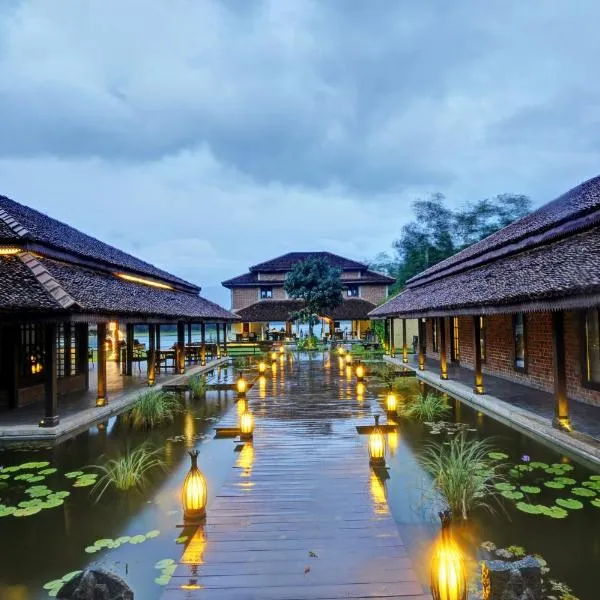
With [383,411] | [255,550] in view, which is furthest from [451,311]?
[255,550]

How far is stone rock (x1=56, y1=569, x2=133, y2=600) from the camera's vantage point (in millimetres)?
2873

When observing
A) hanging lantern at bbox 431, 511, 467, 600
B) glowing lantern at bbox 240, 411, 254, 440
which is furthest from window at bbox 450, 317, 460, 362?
hanging lantern at bbox 431, 511, 467, 600

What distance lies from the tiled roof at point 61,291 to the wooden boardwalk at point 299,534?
458cm

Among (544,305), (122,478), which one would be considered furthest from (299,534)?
(544,305)

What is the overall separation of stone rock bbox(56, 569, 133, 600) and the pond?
0.83 m

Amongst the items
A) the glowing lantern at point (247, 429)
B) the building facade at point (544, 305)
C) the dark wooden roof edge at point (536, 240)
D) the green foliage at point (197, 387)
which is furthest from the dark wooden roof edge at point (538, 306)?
the green foliage at point (197, 387)

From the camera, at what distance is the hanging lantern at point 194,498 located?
463 centimetres

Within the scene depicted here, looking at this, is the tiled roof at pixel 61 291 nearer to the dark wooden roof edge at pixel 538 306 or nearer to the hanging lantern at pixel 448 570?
the hanging lantern at pixel 448 570

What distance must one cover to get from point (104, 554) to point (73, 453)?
3748 millimetres

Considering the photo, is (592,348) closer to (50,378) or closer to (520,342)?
(520,342)

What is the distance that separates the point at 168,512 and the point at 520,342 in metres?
10.9

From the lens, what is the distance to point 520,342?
492 inches

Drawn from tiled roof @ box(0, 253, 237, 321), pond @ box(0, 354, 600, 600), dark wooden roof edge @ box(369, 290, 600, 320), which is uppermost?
tiled roof @ box(0, 253, 237, 321)

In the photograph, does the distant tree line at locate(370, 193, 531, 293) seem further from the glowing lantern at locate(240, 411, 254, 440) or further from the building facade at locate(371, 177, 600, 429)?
the glowing lantern at locate(240, 411, 254, 440)
